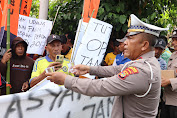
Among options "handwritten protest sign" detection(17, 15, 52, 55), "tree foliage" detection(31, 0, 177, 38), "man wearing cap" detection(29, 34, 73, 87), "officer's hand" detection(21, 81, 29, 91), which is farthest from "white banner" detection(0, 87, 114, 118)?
"tree foliage" detection(31, 0, 177, 38)

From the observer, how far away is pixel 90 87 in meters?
1.46

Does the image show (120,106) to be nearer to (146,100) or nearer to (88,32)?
(146,100)

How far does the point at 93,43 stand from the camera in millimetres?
2705

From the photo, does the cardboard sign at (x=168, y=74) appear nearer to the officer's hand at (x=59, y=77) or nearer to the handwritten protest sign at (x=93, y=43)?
the handwritten protest sign at (x=93, y=43)

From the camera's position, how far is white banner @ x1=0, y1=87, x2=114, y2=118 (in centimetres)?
161

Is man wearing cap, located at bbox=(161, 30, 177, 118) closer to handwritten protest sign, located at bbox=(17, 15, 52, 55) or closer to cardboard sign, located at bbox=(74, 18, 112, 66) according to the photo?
cardboard sign, located at bbox=(74, 18, 112, 66)

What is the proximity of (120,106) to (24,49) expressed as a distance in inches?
76.6

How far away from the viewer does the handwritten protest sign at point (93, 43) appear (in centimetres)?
260

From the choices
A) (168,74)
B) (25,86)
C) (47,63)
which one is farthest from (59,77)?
(168,74)

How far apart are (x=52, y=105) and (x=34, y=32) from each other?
1743 mm

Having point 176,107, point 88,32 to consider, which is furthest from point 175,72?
point 88,32

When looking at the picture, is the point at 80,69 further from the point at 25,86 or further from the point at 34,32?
the point at 34,32

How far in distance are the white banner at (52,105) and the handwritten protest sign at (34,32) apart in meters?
1.46

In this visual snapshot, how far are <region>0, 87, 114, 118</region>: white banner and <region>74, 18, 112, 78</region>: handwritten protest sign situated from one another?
592 mm
